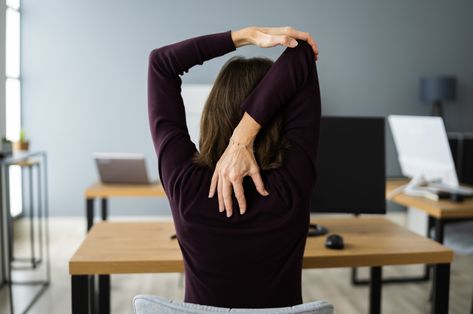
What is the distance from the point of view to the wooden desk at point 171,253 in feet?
5.54

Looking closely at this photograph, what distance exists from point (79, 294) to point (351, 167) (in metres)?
1.14

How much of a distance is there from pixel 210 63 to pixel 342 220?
378cm

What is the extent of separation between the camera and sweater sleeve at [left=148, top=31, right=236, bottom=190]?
4.01 feet

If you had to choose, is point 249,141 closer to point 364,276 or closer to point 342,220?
point 342,220

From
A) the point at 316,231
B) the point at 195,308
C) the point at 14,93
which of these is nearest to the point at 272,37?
the point at 195,308

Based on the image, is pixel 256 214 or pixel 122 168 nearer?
pixel 256 214

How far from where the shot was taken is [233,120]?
1.25 meters

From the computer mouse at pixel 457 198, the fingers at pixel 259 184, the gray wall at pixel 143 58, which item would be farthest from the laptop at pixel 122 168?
the gray wall at pixel 143 58

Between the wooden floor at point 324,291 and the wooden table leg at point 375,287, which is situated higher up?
the wooden table leg at point 375,287

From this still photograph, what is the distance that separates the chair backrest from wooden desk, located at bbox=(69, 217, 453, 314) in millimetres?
729

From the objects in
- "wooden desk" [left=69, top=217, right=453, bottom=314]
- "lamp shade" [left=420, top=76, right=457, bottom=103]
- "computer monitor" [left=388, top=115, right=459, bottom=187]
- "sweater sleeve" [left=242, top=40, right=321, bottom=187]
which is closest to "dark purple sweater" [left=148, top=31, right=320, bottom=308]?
"sweater sleeve" [left=242, top=40, right=321, bottom=187]

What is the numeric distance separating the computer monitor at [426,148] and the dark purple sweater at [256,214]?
1.91 metres

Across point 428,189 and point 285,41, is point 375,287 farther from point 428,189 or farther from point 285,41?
point 285,41

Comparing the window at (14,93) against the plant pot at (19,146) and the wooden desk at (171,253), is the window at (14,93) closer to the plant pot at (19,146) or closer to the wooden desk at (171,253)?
the plant pot at (19,146)
